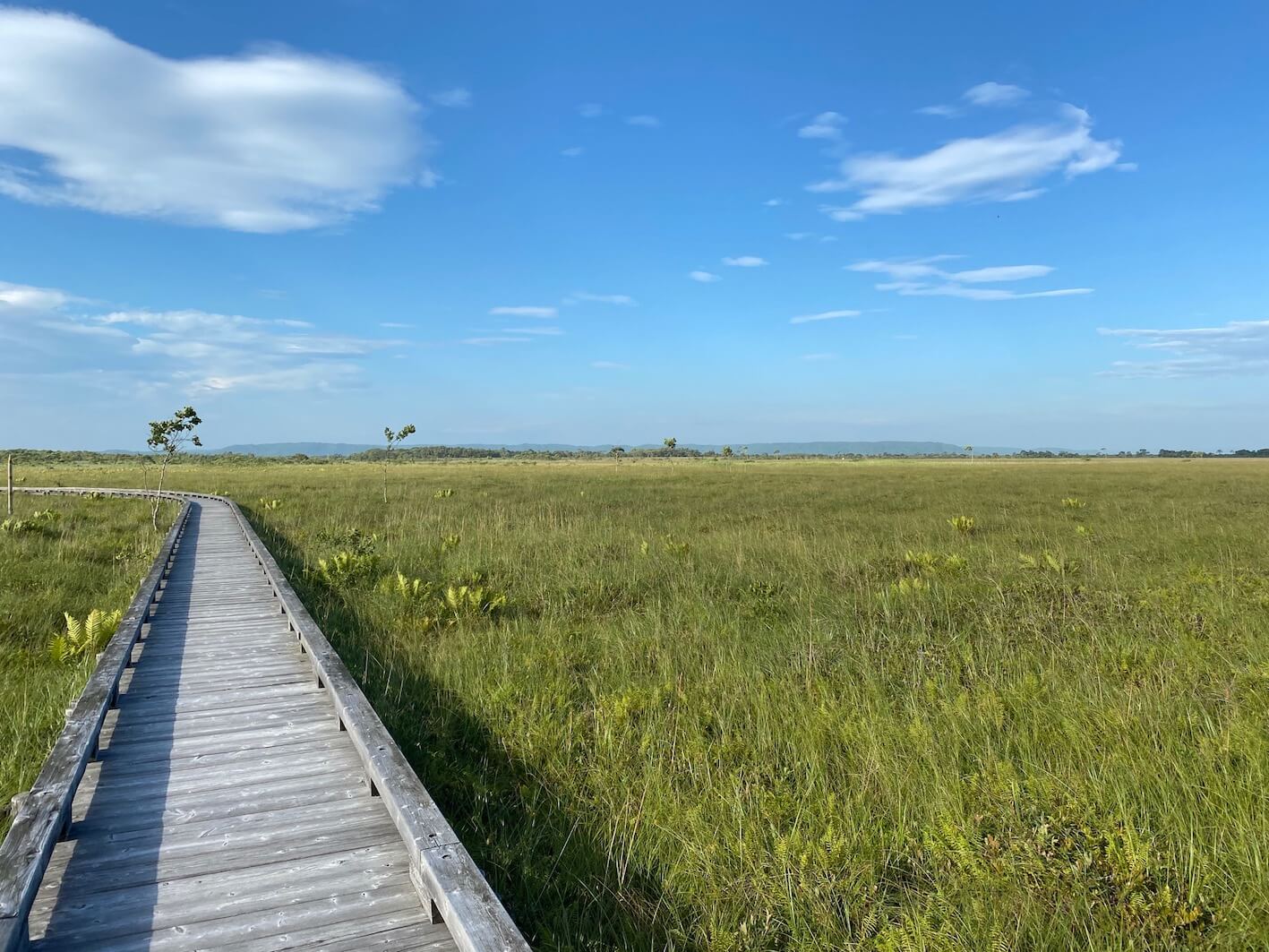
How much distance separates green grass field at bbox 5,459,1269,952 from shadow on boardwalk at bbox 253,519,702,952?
2 centimetres

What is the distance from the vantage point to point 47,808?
3.10 m

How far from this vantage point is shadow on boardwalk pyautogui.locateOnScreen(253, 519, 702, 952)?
3.16m

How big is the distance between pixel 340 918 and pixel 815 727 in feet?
10.6

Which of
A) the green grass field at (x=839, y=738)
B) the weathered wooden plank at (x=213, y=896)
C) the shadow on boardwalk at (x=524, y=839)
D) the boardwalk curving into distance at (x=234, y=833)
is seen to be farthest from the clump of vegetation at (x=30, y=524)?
the weathered wooden plank at (x=213, y=896)

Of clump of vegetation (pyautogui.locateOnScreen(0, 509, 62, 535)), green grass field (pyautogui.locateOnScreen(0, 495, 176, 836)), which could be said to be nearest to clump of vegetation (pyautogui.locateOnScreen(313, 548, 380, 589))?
green grass field (pyautogui.locateOnScreen(0, 495, 176, 836))

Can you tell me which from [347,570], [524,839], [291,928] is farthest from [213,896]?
[347,570]

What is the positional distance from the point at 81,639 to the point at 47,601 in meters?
2.43

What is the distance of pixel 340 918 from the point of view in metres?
2.87

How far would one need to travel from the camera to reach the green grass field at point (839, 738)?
3.14 metres

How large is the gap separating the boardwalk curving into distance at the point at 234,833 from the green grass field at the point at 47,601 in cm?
42

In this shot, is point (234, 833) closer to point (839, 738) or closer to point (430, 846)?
point (430, 846)

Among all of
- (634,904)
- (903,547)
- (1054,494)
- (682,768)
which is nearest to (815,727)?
(682,768)

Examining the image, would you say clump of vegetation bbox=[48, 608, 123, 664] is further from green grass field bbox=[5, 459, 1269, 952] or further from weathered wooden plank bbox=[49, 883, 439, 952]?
weathered wooden plank bbox=[49, 883, 439, 952]

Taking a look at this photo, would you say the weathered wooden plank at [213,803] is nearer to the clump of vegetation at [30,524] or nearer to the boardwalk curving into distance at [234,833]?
the boardwalk curving into distance at [234,833]
